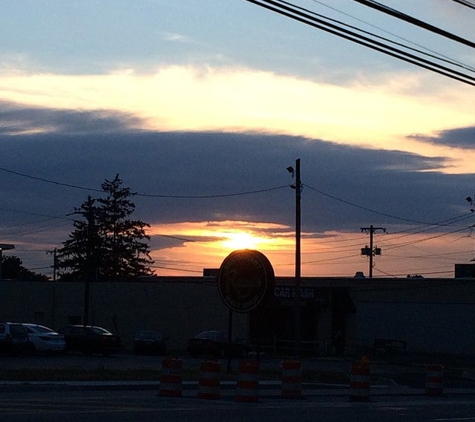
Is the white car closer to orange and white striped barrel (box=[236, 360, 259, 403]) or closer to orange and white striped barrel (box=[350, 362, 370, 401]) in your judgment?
orange and white striped barrel (box=[350, 362, 370, 401])

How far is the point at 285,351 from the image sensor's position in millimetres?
62719

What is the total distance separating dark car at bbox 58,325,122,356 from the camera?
50406 mm

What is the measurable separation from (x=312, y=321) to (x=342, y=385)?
3212 centimetres

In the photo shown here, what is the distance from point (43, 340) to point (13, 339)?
10.2 feet

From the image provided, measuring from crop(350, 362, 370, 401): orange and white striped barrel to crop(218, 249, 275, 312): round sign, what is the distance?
2.89 metres

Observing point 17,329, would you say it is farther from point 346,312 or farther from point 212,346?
point 346,312

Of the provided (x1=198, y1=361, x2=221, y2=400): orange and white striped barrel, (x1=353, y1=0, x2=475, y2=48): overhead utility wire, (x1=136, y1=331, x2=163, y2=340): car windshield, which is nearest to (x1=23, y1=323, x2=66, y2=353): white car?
(x1=136, y1=331, x2=163, y2=340): car windshield

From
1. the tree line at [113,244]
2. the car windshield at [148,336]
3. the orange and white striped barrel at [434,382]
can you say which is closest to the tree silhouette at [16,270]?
the tree line at [113,244]

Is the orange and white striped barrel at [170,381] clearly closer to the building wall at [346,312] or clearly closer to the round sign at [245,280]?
the round sign at [245,280]

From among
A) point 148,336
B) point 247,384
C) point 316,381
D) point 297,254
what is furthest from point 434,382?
point 148,336

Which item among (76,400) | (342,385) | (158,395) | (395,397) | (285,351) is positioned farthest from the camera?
(285,351)

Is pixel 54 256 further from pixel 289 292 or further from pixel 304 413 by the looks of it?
pixel 304 413

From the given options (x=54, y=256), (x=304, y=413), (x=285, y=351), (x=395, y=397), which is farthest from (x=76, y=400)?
(x=54, y=256)

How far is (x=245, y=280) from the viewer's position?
85.6ft
